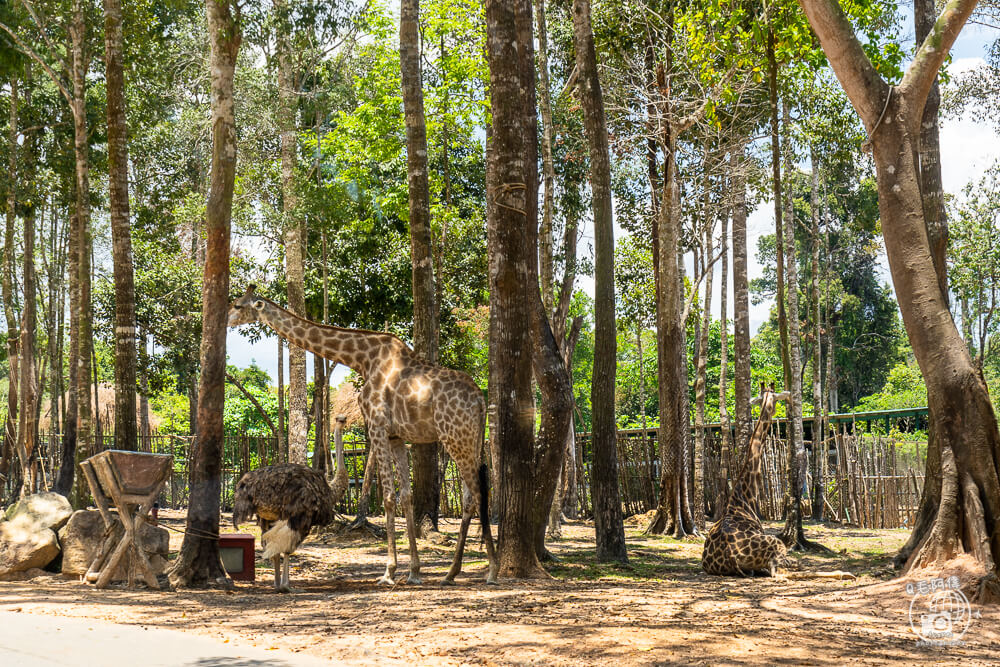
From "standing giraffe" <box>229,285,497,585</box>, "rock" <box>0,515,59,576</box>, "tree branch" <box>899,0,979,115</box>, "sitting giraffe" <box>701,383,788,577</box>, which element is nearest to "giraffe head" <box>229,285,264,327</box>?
"standing giraffe" <box>229,285,497,585</box>

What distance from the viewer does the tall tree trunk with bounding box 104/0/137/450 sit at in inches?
428

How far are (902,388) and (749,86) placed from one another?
87.9 feet

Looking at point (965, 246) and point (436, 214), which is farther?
point (965, 246)

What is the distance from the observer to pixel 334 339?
9.93 metres

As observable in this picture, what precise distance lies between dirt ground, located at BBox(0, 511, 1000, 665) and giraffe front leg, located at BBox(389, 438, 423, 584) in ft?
0.54

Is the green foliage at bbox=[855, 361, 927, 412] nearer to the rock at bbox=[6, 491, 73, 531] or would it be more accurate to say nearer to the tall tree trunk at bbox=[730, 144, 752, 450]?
the tall tree trunk at bbox=[730, 144, 752, 450]

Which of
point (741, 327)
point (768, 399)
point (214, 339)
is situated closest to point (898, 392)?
point (741, 327)

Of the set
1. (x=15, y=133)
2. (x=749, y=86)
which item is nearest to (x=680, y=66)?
(x=749, y=86)

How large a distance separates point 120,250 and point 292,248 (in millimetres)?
5374

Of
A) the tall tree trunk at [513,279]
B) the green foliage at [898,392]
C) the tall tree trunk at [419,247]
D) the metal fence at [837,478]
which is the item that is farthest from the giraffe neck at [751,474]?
the green foliage at [898,392]

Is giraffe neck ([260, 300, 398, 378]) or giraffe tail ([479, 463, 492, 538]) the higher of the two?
giraffe neck ([260, 300, 398, 378])

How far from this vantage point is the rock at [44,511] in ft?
32.8

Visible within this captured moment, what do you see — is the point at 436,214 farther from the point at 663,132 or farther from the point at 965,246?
the point at 965,246

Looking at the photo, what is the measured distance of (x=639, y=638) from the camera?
547 cm
